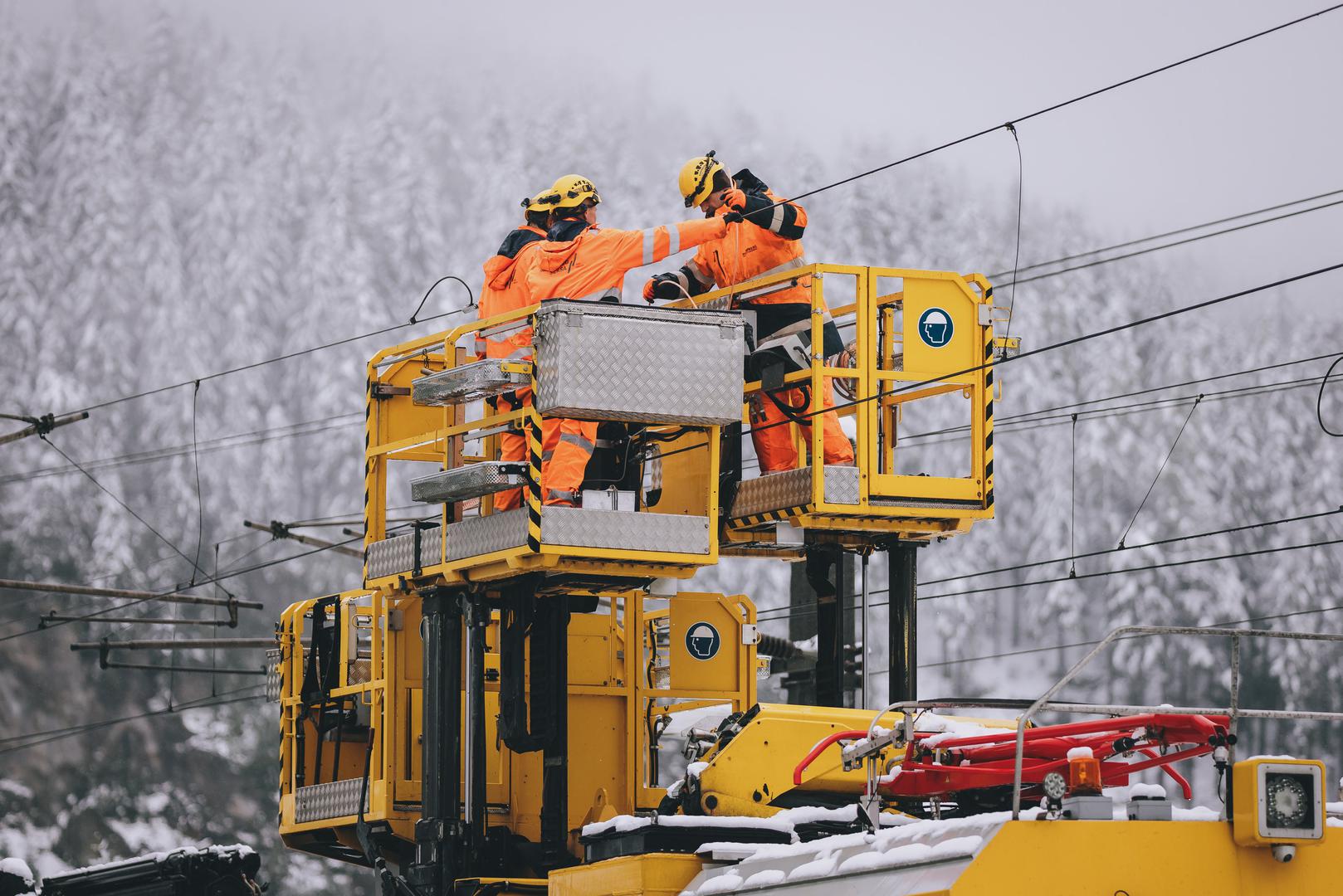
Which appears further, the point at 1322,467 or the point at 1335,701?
the point at 1322,467

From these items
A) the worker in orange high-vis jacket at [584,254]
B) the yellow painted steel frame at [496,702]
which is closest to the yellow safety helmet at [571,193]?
the worker in orange high-vis jacket at [584,254]

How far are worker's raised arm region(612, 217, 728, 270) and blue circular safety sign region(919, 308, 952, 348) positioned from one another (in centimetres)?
151

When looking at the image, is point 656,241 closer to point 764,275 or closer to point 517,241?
point 764,275

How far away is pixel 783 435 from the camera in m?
14.0

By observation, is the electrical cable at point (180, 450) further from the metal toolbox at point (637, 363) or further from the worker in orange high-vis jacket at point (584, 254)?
the metal toolbox at point (637, 363)

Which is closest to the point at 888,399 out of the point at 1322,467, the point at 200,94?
the point at 1322,467

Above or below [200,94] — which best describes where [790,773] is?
below

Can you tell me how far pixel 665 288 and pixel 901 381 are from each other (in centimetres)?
189

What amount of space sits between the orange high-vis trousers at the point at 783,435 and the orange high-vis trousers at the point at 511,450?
1701mm

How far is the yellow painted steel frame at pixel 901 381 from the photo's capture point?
1291cm

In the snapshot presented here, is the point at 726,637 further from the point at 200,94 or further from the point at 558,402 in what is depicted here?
the point at 200,94

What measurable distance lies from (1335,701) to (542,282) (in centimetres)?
3603

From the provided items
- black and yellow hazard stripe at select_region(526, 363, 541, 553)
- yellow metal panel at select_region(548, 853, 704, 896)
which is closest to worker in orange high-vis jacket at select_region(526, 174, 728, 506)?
black and yellow hazard stripe at select_region(526, 363, 541, 553)

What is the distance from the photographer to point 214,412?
183 ft
